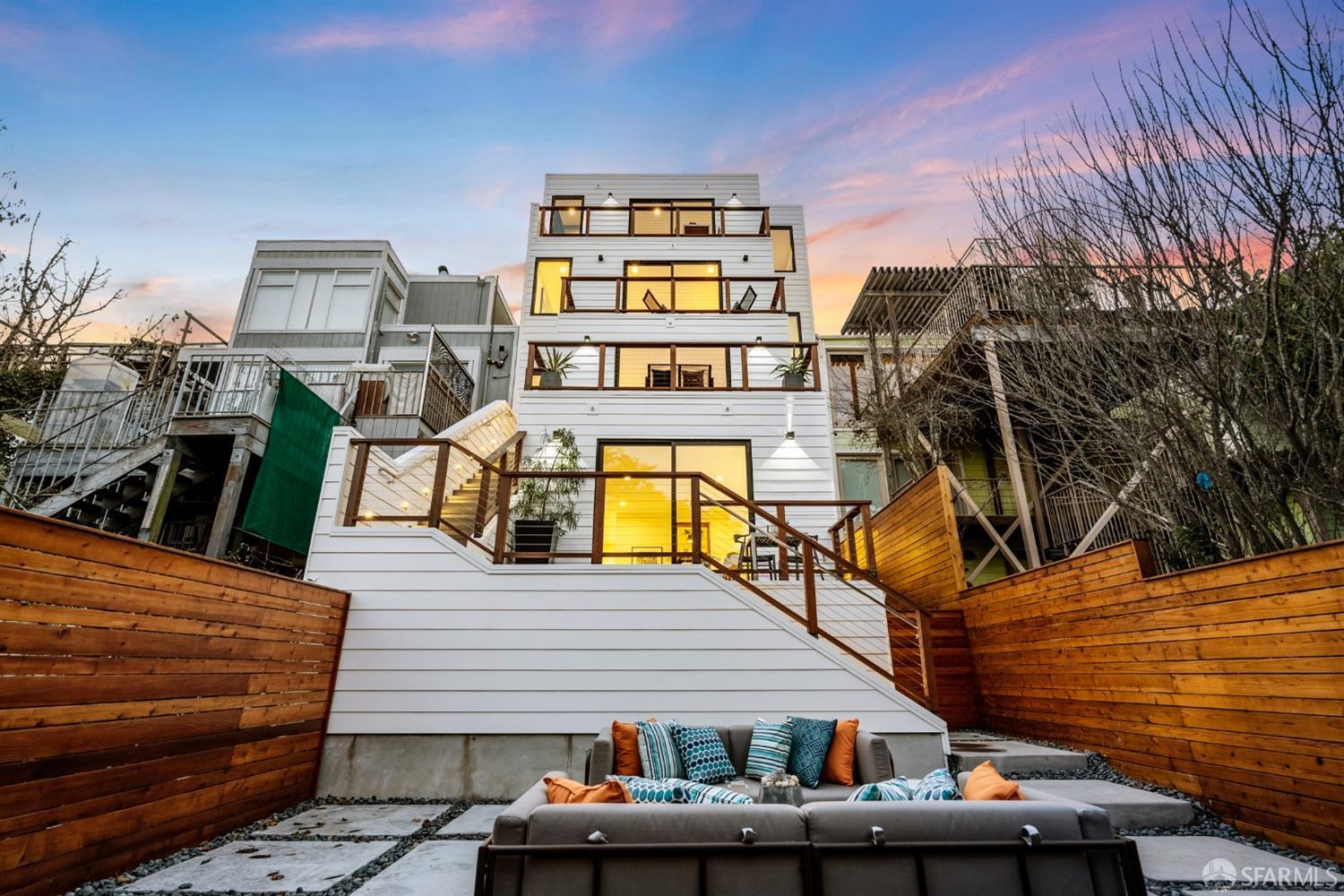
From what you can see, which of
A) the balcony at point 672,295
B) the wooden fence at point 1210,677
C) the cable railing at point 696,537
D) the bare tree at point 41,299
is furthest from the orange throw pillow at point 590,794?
the bare tree at point 41,299

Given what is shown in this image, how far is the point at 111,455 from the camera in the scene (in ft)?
23.5

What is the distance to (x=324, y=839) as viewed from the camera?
3.48 m

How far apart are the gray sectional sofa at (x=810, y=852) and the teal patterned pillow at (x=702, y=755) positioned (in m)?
2.01

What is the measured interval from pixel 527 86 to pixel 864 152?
24.8 ft

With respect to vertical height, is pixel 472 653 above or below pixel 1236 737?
above

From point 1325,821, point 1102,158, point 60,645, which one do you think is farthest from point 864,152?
point 60,645

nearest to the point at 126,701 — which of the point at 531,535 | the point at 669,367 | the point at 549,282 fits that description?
the point at 531,535

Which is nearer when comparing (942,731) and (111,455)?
(942,731)

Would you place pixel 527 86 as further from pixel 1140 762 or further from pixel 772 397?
pixel 1140 762

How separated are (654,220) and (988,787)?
12.6m

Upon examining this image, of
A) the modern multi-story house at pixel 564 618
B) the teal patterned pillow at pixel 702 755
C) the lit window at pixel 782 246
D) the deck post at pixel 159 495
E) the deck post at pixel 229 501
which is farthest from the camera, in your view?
the lit window at pixel 782 246

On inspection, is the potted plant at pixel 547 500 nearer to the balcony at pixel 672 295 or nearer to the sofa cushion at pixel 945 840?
the balcony at pixel 672 295

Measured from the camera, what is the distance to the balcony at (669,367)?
29.6 ft

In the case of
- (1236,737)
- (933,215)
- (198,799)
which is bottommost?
(198,799)
